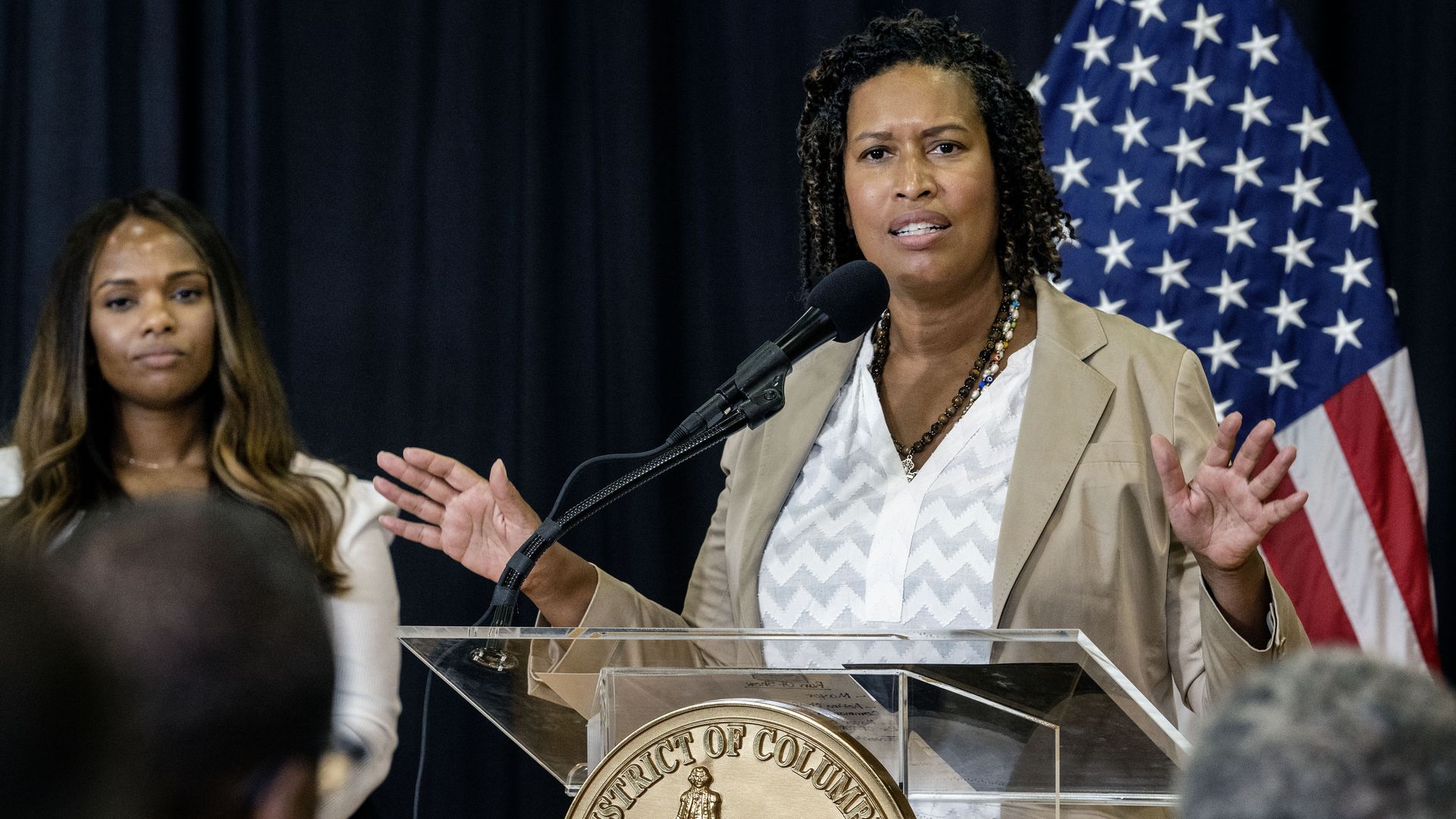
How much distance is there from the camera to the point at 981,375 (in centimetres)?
231

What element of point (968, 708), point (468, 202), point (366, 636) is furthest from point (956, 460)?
point (468, 202)

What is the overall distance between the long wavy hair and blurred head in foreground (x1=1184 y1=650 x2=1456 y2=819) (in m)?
2.66

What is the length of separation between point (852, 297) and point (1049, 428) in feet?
1.39

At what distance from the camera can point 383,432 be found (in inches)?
143

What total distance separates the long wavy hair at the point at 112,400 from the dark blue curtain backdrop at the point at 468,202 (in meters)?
0.47

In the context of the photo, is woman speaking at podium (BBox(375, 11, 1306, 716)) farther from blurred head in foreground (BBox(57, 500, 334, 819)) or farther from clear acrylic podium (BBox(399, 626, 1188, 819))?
blurred head in foreground (BBox(57, 500, 334, 819))

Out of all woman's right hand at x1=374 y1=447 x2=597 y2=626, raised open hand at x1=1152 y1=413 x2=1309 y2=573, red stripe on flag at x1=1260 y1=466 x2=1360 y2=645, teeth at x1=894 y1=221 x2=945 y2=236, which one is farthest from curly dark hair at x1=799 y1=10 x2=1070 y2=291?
red stripe on flag at x1=1260 y1=466 x2=1360 y2=645

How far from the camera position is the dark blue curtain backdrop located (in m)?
3.60

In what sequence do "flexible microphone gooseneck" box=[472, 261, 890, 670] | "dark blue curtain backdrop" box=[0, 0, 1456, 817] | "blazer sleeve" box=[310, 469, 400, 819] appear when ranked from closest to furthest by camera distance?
1. "flexible microphone gooseneck" box=[472, 261, 890, 670]
2. "blazer sleeve" box=[310, 469, 400, 819]
3. "dark blue curtain backdrop" box=[0, 0, 1456, 817]

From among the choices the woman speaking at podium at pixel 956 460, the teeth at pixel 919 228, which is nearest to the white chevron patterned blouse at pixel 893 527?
the woman speaking at podium at pixel 956 460

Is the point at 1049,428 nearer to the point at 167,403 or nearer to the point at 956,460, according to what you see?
the point at 956,460

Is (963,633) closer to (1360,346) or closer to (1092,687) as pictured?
(1092,687)

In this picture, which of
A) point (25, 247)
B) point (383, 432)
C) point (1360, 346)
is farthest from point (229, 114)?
point (1360, 346)

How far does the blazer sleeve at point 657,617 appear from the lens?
1.50m
